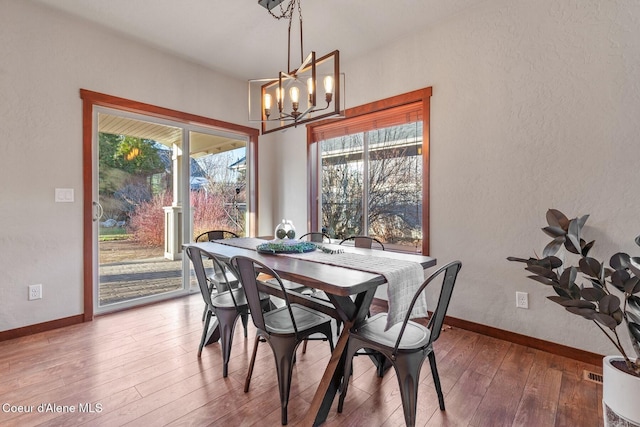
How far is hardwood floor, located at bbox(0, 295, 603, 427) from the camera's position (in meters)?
1.63

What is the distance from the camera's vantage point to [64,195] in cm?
280

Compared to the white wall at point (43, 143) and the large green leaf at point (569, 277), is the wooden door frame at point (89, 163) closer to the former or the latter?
the white wall at point (43, 143)

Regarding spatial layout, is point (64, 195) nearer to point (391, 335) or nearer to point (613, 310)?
point (391, 335)

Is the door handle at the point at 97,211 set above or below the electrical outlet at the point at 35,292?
above

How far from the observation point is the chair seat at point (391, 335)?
1526mm

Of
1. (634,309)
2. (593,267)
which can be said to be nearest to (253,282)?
(593,267)

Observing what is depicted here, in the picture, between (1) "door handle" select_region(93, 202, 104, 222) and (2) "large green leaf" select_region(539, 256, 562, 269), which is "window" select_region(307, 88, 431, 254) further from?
(1) "door handle" select_region(93, 202, 104, 222)

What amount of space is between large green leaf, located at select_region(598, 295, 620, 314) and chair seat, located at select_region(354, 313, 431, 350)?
784 millimetres

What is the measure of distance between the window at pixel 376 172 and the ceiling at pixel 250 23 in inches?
26.3

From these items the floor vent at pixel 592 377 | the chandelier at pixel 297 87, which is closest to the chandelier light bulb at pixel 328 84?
the chandelier at pixel 297 87

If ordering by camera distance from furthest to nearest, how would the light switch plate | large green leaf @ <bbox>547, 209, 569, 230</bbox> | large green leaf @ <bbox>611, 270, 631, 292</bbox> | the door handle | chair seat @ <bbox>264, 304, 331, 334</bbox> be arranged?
the door handle < the light switch plate < large green leaf @ <bbox>547, 209, 569, 230</bbox> < chair seat @ <bbox>264, 304, 331, 334</bbox> < large green leaf @ <bbox>611, 270, 631, 292</bbox>

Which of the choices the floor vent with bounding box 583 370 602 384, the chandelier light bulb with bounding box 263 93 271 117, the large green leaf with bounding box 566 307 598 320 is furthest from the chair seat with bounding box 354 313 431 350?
the chandelier light bulb with bounding box 263 93 271 117

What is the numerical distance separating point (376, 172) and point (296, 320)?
2.24 meters

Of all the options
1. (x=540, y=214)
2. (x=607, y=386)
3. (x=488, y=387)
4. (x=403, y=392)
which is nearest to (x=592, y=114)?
(x=540, y=214)
